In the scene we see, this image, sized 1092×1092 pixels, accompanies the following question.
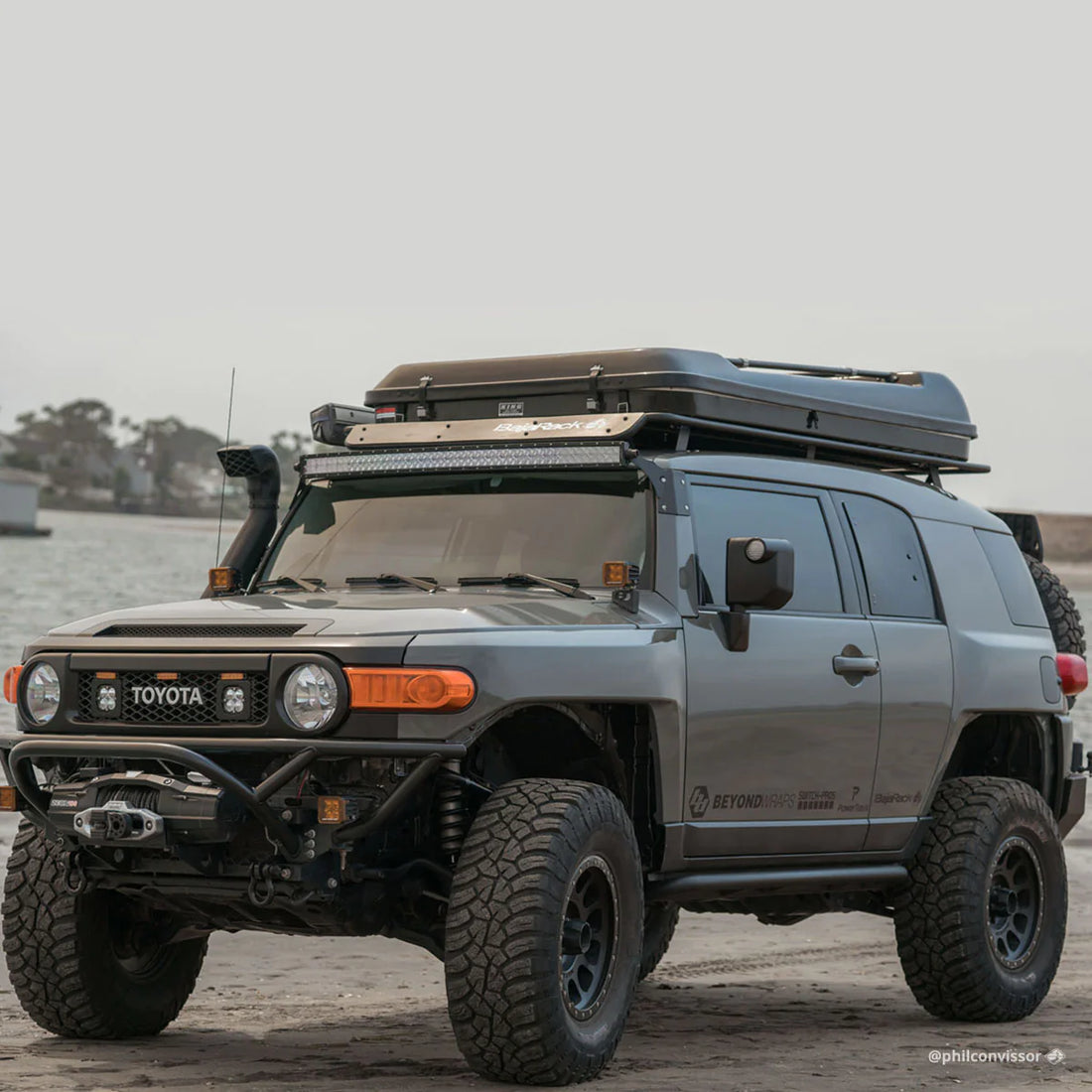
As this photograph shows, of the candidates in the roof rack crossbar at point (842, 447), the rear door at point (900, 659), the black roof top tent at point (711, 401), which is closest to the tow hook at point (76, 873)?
the black roof top tent at point (711, 401)

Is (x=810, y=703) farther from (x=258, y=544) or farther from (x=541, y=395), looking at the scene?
(x=258, y=544)

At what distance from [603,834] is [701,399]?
81.9 inches

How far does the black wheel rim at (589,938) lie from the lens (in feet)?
23.4

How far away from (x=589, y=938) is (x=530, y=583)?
4.51 ft

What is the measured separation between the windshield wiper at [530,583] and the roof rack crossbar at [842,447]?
754 mm

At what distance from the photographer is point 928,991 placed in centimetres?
909

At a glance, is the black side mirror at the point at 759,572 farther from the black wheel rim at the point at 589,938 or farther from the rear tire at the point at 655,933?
the rear tire at the point at 655,933

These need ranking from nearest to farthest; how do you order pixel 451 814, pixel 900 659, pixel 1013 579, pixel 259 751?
1. pixel 259 751
2. pixel 451 814
3. pixel 900 659
4. pixel 1013 579

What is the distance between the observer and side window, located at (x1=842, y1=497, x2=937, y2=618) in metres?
9.11

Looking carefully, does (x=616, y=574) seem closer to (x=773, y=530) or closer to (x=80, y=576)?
(x=773, y=530)

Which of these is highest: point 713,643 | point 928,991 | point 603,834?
point 713,643

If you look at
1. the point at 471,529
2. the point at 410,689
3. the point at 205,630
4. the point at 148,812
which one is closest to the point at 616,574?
the point at 471,529

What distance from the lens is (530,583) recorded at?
7926 millimetres

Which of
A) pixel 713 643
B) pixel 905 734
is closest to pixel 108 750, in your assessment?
pixel 713 643
